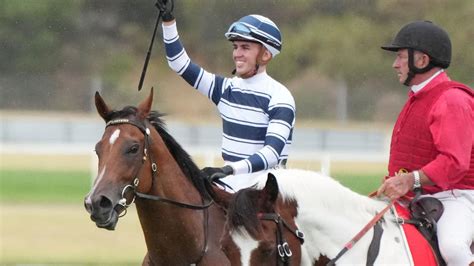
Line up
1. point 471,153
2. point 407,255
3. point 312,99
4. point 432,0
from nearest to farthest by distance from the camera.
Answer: point 407,255 → point 471,153 → point 432,0 → point 312,99

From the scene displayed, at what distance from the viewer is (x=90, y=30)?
22.1m

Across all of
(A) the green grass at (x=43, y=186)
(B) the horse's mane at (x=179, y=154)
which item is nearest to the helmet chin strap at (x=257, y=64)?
(B) the horse's mane at (x=179, y=154)

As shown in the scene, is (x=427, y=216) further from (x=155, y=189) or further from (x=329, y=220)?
(x=155, y=189)

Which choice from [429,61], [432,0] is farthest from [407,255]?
[432,0]

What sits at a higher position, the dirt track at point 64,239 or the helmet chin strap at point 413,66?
the helmet chin strap at point 413,66

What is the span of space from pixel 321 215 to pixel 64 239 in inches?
373

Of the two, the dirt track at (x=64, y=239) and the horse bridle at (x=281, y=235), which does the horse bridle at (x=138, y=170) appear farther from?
the dirt track at (x=64, y=239)

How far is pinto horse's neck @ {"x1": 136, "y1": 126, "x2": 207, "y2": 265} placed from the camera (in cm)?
482

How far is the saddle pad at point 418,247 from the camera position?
4.50 m

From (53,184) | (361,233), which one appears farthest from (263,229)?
(53,184)

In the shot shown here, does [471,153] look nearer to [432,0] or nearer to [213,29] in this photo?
[432,0]

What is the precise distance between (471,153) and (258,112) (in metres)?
1.20

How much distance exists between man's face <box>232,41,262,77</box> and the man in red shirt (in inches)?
32.9

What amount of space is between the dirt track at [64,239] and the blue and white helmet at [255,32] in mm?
6415
